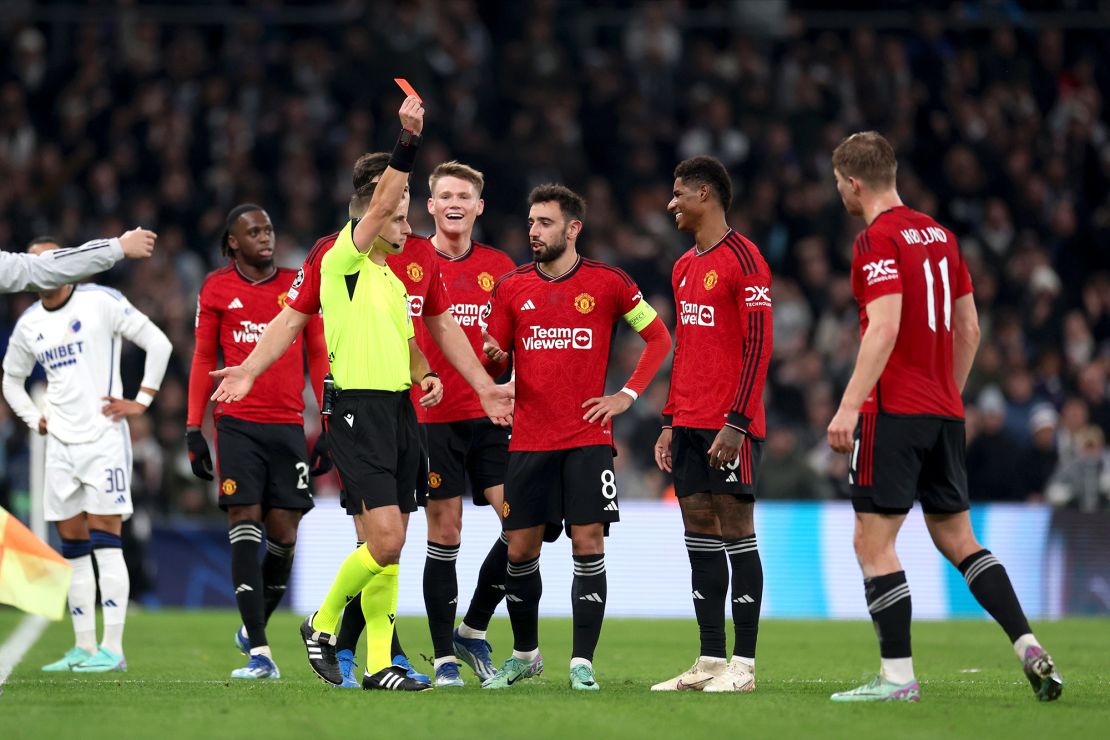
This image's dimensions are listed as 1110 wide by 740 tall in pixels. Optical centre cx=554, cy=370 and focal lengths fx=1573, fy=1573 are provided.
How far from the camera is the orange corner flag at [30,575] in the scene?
24.0 ft

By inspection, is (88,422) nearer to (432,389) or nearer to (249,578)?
(249,578)

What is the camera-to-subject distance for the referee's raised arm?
766cm

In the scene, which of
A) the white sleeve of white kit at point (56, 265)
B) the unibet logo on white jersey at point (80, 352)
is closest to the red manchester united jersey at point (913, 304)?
the white sleeve of white kit at point (56, 265)

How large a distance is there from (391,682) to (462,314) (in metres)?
2.54

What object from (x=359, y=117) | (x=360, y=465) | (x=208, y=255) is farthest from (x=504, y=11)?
(x=360, y=465)

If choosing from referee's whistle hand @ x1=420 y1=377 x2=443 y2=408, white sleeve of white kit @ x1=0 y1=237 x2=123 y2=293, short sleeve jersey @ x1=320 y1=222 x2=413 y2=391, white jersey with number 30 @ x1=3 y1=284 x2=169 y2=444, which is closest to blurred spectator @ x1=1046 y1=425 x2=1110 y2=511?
white jersey with number 30 @ x1=3 y1=284 x2=169 y2=444

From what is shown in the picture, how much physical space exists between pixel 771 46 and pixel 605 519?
51.6ft

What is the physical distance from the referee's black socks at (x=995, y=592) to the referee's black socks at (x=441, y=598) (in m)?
2.91

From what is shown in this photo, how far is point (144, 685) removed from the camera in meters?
8.68

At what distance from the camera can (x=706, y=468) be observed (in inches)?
331

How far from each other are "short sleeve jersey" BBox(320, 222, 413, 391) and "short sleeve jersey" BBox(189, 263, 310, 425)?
1853mm

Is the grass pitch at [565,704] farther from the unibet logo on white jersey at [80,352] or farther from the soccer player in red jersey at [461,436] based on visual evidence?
the unibet logo on white jersey at [80,352]

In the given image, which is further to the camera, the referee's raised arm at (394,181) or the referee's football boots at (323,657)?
the referee's football boots at (323,657)

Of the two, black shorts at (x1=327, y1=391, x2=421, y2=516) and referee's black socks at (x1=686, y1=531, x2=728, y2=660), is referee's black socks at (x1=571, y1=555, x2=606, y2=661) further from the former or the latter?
black shorts at (x1=327, y1=391, x2=421, y2=516)
